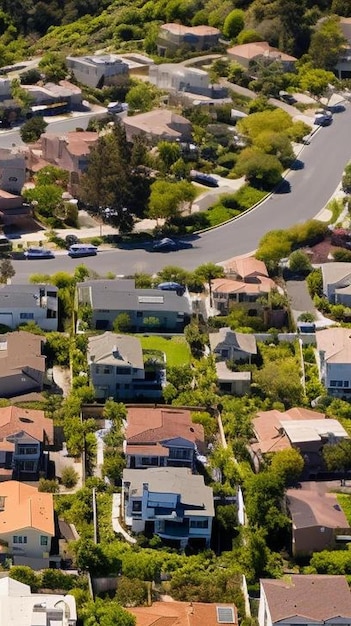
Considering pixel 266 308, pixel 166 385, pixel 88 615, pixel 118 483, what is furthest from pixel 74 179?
pixel 88 615

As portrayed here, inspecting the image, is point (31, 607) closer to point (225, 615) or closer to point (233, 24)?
point (225, 615)

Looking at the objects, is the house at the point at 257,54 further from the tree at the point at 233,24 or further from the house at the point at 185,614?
the house at the point at 185,614

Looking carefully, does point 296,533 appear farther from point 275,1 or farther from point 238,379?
point 275,1

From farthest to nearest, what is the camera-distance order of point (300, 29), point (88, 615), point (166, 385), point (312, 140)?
1. point (300, 29)
2. point (312, 140)
3. point (166, 385)
4. point (88, 615)

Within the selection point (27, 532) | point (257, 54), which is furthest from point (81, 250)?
point (257, 54)

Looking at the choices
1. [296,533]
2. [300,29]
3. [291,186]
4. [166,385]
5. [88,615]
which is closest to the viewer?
[88,615]

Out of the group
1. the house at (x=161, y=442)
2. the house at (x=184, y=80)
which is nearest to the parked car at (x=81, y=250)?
the house at (x=161, y=442)
